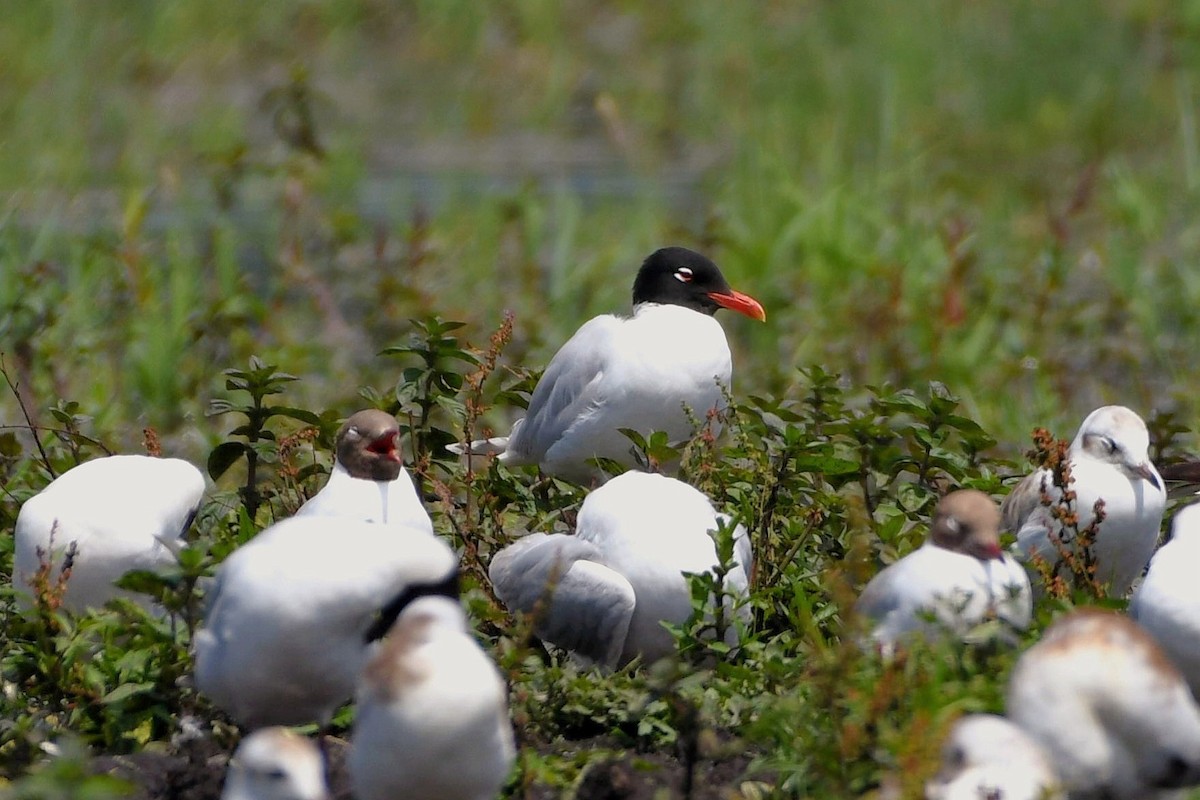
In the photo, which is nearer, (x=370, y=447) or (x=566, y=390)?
(x=370, y=447)

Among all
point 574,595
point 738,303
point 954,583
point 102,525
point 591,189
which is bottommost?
point 591,189

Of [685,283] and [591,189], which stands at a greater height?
[685,283]

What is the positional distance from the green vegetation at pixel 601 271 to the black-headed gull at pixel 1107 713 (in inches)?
8.5

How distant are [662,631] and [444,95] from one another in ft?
34.4

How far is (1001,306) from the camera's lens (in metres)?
8.94

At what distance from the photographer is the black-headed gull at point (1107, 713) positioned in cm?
340

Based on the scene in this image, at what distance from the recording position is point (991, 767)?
325cm

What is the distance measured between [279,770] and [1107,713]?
152cm

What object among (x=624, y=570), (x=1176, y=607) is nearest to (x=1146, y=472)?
(x=1176, y=607)

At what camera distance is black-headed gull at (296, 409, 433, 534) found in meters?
4.61

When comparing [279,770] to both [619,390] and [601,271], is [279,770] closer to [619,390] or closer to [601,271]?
[619,390]

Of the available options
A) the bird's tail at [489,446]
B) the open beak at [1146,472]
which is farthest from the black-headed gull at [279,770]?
the open beak at [1146,472]

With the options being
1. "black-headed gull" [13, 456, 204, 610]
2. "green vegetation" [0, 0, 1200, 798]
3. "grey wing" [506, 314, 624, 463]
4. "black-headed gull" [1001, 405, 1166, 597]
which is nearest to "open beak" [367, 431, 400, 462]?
"green vegetation" [0, 0, 1200, 798]

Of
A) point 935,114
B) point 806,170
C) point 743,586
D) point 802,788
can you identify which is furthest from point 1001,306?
point 802,788
